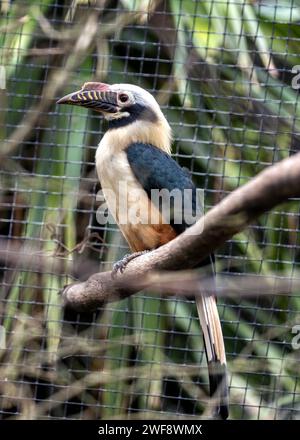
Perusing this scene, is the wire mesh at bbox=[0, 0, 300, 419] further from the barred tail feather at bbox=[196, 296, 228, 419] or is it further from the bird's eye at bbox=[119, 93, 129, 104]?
the barred tail feather at bbox=[196, 296, 228, 419]

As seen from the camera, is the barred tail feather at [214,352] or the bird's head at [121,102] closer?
the barred tail feather at [214,352]

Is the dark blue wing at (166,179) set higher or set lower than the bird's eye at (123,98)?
lower

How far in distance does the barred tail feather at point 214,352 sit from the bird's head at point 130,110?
506 millimetres

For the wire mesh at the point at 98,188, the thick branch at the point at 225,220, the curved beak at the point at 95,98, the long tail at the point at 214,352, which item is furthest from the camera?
the wire mesh at the point at 98,188

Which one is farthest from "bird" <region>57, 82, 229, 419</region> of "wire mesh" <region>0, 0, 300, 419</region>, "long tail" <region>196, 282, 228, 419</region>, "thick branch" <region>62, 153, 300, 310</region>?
"wire mesh" <region>0, 0, 300, 419</region>

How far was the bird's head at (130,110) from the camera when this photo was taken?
7.86ft

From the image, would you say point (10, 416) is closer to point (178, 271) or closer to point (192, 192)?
point (192, 192)

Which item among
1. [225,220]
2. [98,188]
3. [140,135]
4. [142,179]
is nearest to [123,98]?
[140,135]

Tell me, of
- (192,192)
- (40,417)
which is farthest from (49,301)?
(192,192)

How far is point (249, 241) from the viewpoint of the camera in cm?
301

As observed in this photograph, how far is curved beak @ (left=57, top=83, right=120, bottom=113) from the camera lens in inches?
91.9

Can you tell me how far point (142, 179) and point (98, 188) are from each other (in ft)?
2.85

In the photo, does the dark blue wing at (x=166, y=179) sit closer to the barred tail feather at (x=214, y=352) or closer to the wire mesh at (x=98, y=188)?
the barred tail feather at (x=214, y=352)

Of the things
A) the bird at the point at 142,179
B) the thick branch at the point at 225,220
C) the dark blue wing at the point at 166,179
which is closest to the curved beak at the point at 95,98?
the bird at the point at 142,179
